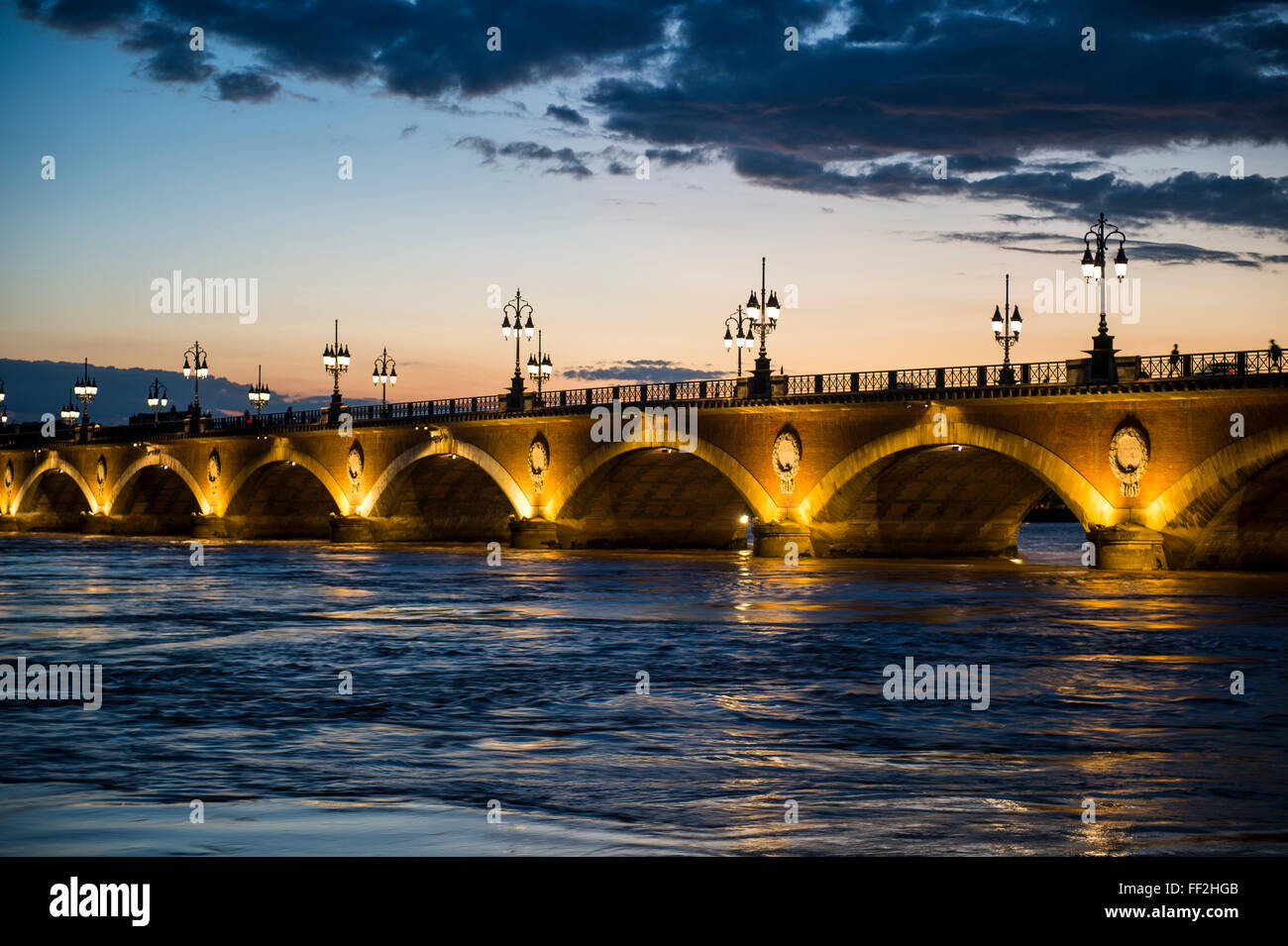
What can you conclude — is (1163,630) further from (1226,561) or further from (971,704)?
(1226,561)

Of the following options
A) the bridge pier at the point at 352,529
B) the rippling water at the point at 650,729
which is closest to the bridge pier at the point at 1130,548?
the rippling water at the point at 650,729

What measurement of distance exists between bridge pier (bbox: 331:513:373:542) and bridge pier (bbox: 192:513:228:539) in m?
12.0

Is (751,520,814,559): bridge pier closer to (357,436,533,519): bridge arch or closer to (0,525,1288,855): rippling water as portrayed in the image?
(357,436,533,519): bridge arch

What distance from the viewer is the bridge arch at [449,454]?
57.9m

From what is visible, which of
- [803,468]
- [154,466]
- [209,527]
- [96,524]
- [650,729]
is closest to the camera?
[650,729]

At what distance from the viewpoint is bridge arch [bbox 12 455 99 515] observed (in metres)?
93.6

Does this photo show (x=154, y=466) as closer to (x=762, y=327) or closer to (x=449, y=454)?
(x=449, y=454)

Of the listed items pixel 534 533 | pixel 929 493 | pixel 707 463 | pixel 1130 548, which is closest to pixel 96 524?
pixel 534 533

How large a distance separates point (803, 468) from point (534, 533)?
14.2 m

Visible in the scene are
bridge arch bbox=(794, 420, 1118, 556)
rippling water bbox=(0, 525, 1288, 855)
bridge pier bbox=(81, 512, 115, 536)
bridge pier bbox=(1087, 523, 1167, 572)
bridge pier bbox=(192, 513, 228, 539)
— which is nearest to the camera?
rippling water bbox=(0, 525, 1288, 855)

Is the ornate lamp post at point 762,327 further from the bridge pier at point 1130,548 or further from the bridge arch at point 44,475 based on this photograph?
the bridge arch at point 44,475

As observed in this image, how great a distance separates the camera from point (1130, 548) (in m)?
36.6

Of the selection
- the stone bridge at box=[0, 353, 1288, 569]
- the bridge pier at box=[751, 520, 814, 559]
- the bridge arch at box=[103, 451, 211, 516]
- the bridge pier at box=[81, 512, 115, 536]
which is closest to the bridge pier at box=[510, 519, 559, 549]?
the stone bridge at box=[0, 353, 1288, 569]

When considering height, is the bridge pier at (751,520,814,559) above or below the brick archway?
below
